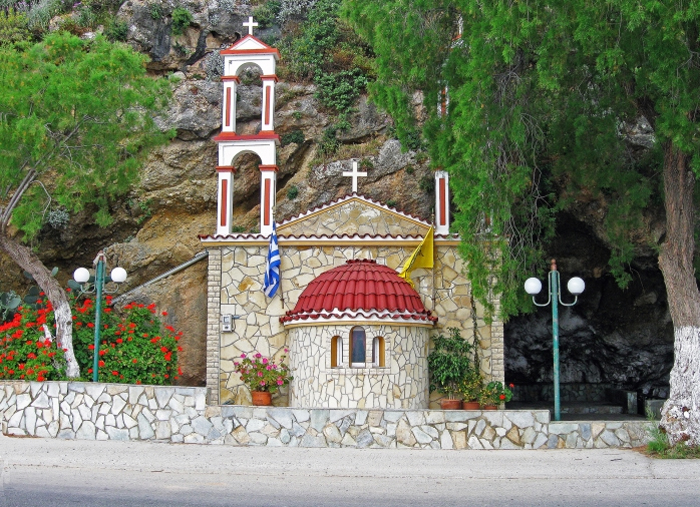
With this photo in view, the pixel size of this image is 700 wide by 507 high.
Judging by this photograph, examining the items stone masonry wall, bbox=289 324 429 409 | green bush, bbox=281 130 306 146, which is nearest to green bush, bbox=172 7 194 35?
green bush, bbox=281 130 306 146

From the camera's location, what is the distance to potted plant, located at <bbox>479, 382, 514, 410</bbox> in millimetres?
17016

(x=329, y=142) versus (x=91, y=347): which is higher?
(x=329, y=142)

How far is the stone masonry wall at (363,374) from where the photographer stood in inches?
644

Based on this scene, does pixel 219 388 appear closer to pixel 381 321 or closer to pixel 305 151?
pixel 381 321

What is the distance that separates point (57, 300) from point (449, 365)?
867 centimetres

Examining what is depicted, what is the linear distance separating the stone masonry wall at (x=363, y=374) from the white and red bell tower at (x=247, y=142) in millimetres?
3343

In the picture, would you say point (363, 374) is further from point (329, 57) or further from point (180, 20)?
point (180, 20)

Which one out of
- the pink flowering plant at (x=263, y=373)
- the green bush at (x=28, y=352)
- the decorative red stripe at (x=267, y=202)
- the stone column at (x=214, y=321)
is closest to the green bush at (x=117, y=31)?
the decorative red stripe at (x=267, y=202)

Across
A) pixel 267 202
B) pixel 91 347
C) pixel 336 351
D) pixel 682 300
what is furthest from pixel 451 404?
pixel 91 347

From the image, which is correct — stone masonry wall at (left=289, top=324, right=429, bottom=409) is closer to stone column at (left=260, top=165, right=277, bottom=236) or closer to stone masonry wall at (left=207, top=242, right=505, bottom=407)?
stone masonry wall at (left=207, top=242, right=505, bottom=407)

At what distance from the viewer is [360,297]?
16.6 meters

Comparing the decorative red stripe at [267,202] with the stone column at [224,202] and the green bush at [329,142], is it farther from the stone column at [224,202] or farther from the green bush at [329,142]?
the green bush at [329,142]

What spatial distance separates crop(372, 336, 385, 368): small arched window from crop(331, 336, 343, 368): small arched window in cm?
70

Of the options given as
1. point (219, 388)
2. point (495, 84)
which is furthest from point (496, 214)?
point (219, 388)
